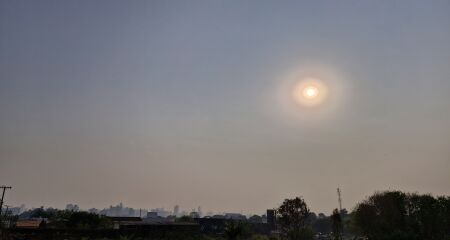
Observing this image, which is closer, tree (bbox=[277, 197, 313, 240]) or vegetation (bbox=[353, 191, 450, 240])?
vegetation (bbox=[353, 191, 450, 240])

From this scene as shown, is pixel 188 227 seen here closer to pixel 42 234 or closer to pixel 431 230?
pixel 42 234

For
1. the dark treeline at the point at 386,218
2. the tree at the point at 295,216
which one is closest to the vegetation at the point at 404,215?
the dark treeline at the point at 386,218

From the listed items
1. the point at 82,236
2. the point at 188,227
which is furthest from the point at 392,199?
the point at 82,236

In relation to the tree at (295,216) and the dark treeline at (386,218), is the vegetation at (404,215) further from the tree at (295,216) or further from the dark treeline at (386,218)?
the tree at (295,216)

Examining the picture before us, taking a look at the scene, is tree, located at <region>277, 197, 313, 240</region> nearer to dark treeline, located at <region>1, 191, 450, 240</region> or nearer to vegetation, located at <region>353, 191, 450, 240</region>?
dark treeline, located at <region>1, 191, 450, 240</region>

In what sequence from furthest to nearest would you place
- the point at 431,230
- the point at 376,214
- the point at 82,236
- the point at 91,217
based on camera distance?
1. the point at 91,217
2. the point at 376,214
3. the point at 431,230
4. the point at 82,236

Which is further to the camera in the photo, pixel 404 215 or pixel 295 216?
pixel 295 216

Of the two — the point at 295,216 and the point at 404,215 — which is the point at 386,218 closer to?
the point at 404,215

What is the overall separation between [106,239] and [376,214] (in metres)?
40.2

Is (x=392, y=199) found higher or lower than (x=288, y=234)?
higher

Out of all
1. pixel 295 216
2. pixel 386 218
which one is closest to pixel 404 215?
pixel 386 218

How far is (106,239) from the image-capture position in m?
47.7

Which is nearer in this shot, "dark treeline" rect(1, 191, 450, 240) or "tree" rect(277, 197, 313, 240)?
"dark treeline" rect(1, 191, 450, 240)

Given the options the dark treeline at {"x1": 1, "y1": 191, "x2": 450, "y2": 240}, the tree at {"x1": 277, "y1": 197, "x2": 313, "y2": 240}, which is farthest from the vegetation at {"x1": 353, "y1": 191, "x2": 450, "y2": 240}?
the tree at {"x1": 277, "y1": 197, "x2": 313, "y2": 240}
